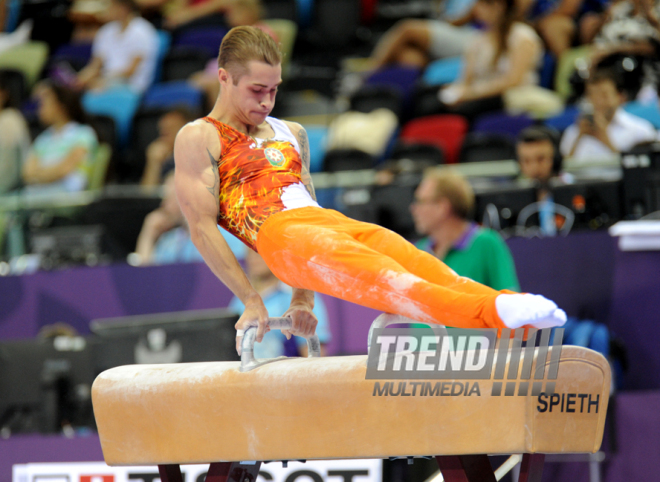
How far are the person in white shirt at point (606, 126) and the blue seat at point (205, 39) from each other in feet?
14.4

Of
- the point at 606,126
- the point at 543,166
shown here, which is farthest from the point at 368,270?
the point at 606,126

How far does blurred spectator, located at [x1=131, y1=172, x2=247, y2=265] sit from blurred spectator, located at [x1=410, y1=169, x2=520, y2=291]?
1.82m

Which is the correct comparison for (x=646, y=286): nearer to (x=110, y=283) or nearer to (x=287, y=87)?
(x=110, y=283)

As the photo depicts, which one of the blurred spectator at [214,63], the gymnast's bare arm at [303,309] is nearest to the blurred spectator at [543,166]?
the gymnast's bare arm at [303,309]

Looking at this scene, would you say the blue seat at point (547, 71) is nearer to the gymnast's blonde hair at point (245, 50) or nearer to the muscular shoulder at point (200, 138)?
the gymnast's blonde hair at point (245, 50)

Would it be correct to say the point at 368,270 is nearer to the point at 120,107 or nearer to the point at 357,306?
the point at 357,306

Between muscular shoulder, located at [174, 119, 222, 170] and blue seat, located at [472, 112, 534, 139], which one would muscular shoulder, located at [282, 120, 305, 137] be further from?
blue seat, located at [472, 112, 534, 139]

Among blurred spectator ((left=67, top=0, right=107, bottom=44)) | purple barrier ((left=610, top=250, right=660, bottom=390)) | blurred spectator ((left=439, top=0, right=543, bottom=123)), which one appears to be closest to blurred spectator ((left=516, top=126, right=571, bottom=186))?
purple barrier ((left=610, top=250, right=660, bottom=390))

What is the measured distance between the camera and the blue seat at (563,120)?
591 cm

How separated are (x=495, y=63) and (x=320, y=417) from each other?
477 centimetres

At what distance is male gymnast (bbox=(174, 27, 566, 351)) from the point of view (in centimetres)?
242

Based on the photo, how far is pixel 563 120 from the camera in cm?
594

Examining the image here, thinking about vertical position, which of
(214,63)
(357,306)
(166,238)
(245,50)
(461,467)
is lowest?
(357,306)

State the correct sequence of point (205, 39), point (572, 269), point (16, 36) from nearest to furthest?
point (572, 269)
point (205, 39)
point (16, 36)
